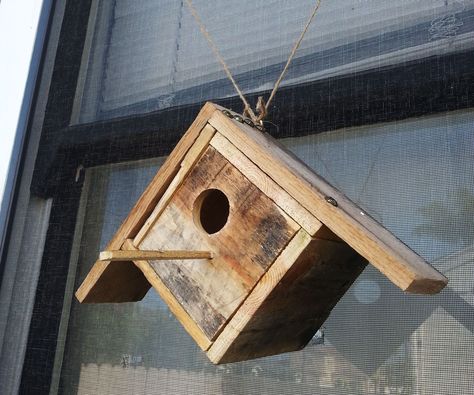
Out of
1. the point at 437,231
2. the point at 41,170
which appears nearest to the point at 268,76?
the point at 437,231

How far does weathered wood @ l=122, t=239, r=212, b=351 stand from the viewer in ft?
2.01

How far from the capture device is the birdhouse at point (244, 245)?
55 centimetres

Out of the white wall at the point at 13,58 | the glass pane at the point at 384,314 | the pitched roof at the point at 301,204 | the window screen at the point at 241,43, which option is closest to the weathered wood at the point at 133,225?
the pitched roof at the point at 301,204

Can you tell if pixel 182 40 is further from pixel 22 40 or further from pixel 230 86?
pixel 22 40

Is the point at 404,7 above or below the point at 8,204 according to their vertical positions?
above

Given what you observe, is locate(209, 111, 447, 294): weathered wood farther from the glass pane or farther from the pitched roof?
the glass pane

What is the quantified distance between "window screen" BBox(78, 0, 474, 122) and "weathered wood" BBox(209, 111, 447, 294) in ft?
1.84

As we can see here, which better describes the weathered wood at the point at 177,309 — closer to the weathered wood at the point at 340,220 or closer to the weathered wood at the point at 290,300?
the weathered wood at the point at 290,300

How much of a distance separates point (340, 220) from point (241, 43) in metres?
0.85

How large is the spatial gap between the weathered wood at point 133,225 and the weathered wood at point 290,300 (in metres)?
0.20

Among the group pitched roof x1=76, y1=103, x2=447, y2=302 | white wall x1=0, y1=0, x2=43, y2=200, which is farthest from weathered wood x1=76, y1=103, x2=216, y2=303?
white wall x1=0, y1=0, x2=43, y2=200

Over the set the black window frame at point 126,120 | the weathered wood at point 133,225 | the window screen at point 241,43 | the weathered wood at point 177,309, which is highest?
the window screen at point 241,43

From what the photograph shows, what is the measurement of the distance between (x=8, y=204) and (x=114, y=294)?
2.28 feet

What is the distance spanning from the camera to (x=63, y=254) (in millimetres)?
1284
